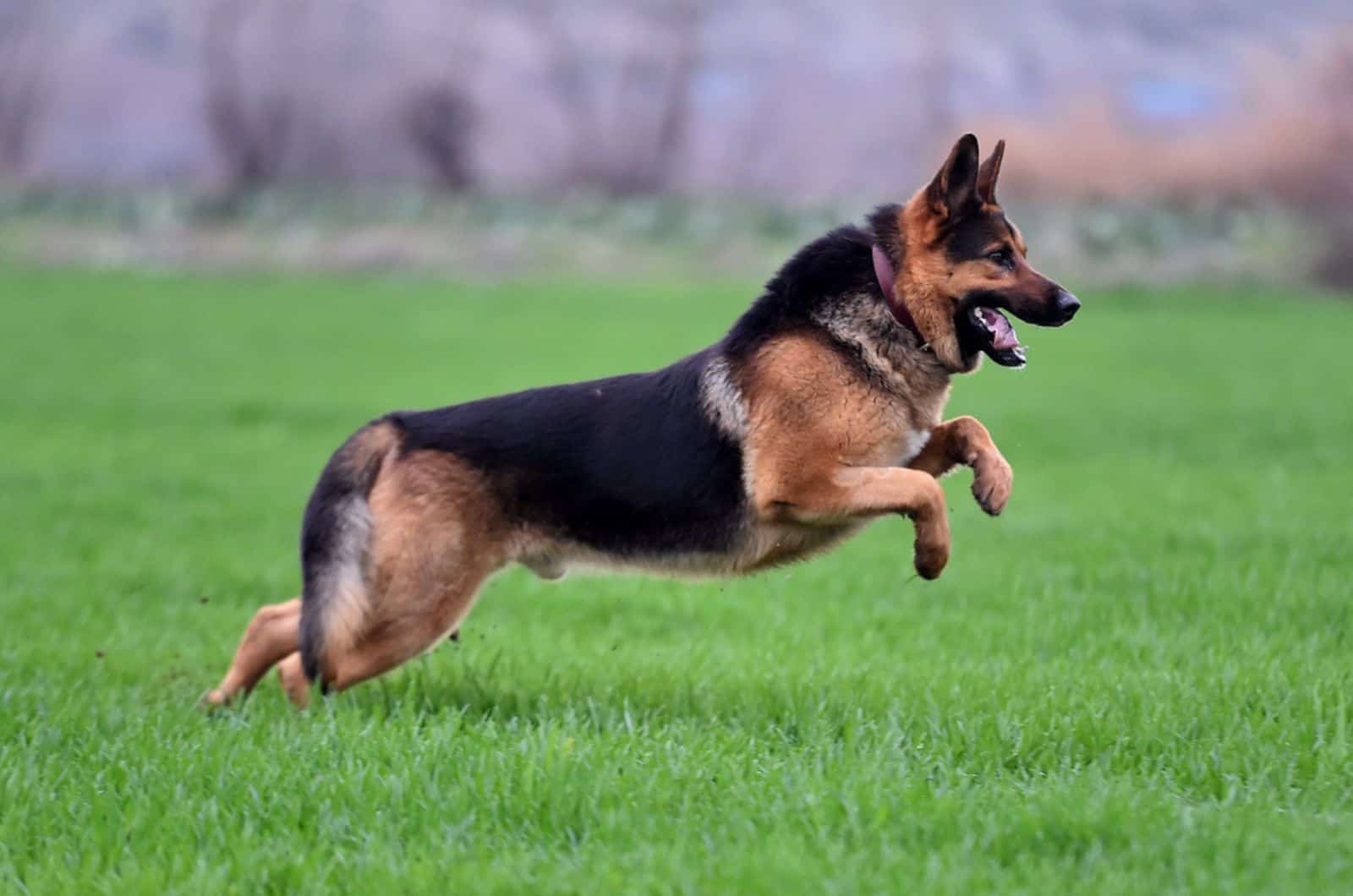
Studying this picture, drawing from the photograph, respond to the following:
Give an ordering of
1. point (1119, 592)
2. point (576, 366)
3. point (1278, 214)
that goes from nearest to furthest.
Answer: point (1119, 592)
point (576, 366)
point (1278, 214)

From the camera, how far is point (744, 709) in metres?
5.51

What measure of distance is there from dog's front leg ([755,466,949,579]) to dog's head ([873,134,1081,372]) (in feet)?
1.87

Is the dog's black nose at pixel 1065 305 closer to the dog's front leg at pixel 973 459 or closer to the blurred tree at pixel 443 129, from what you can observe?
the dog's front leg at pixel 973 459

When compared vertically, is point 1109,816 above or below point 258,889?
above

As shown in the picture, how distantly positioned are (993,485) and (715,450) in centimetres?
97

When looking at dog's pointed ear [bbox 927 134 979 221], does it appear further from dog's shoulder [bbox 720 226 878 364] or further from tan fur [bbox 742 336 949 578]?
tan fur [bbox 742 336 949 578]

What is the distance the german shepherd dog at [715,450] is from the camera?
215 inches

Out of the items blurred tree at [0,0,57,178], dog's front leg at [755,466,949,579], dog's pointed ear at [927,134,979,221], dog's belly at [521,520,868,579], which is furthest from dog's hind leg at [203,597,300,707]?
blurred tree at [0,0,57,178]

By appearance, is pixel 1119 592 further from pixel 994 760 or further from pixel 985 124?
pixel 985 124

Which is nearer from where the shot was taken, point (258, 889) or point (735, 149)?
point (258, 889)

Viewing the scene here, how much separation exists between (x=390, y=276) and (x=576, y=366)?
40.3 ft

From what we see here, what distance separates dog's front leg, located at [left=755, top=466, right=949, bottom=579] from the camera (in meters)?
5.24

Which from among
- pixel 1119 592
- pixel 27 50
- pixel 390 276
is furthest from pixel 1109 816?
pixel 27 50

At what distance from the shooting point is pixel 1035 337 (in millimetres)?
21656
